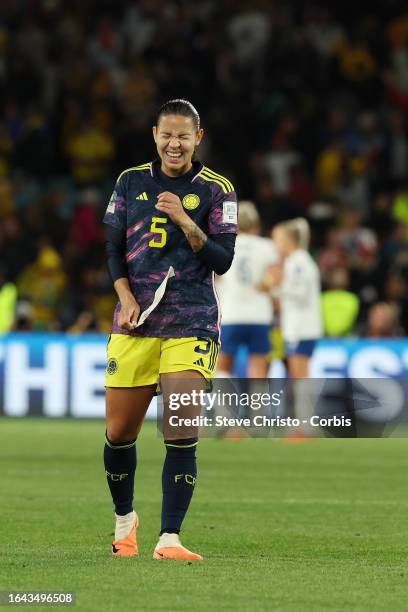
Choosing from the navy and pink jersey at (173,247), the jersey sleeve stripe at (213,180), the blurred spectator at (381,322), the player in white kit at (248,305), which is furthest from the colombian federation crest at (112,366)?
the blurred spectator at (381,322)

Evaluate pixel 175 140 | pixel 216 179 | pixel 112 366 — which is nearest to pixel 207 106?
pixel 216 179

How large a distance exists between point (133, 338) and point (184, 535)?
1543 millimetres

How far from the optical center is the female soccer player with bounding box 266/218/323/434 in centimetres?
1644

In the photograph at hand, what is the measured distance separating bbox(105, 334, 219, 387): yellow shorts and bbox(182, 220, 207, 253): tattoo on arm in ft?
1.46

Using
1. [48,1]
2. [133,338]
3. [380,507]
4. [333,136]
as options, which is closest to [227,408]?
[133,338]

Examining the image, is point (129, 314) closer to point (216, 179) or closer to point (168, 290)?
point (168, 290)

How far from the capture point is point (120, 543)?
24.8 ft

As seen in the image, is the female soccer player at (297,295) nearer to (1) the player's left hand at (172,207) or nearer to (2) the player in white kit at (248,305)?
(2) the player in white kit at (248,305)

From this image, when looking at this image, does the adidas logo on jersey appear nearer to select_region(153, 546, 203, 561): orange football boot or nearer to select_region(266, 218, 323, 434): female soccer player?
select_region(153, 546, 203, 561): orange football boot

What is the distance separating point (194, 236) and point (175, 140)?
19.2 inches

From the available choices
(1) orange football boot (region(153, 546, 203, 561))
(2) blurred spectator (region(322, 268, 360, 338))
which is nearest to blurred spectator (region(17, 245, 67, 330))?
(2) blurred spectator (region(322, 268, 360, 338))

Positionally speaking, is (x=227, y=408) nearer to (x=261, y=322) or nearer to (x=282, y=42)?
(x=261, y=322)

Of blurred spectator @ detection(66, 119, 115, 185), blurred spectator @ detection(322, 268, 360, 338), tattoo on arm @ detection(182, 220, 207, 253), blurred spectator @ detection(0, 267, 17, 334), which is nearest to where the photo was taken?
tattoo on arm @ detection(182, 220, 207, 253)

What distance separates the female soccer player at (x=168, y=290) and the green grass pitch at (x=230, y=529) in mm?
496
